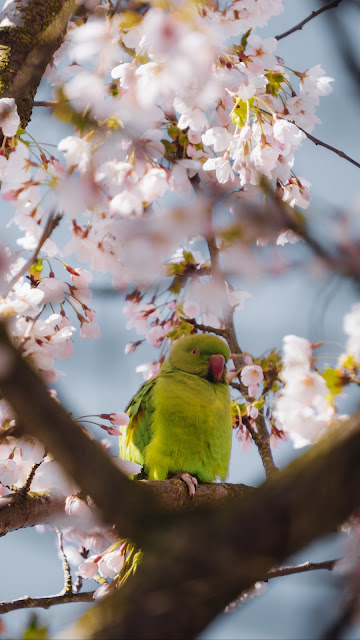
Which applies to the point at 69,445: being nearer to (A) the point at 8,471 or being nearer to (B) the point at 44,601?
(A) the point at 8,471

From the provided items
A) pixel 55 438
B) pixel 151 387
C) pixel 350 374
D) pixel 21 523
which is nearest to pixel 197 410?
pixel 151 387

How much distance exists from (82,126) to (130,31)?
1.06m

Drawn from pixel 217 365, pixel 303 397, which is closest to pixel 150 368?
pixel 217 365

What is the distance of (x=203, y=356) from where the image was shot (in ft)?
11.5

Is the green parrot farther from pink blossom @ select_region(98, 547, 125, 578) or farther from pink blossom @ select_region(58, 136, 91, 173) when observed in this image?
pink blossom @ select_region(58, 136, 91, 173)

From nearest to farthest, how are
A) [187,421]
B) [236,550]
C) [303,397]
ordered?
[236,550]
[303,397]
[187,421]

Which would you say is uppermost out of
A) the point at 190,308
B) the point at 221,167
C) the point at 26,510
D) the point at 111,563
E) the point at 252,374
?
the point at 221,167

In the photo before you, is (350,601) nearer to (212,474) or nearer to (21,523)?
(21,523)

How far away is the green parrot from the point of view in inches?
125

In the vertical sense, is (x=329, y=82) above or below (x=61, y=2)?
below

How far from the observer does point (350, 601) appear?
66 cm

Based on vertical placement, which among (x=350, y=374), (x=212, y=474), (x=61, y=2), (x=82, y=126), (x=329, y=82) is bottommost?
(x=212, y=474)

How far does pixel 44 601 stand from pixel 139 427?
102 cm

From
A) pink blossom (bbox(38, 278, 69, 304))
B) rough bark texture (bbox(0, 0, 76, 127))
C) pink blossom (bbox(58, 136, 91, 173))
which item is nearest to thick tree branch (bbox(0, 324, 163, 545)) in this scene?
pink blossom (bbox(58, 136, 91, 173))
